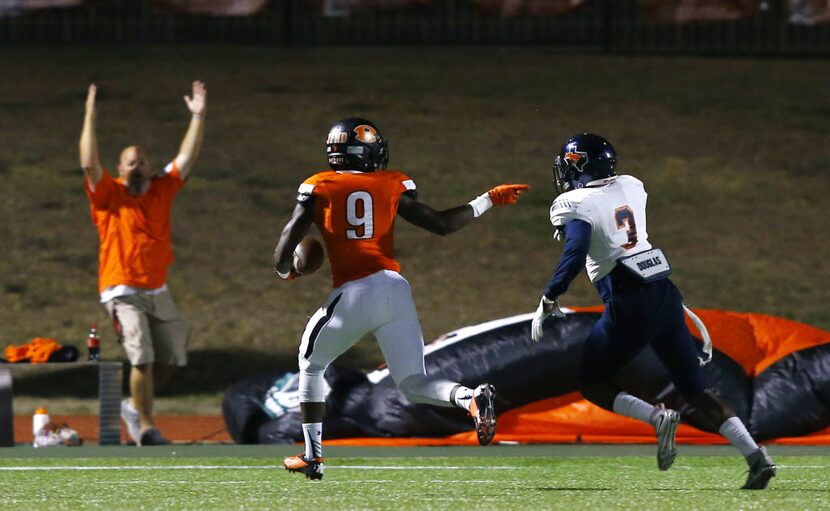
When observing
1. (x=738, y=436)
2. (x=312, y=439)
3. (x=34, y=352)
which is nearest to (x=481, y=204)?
(x=312, y=439)

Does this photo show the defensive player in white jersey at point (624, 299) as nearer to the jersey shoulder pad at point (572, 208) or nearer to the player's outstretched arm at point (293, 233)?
the jersey shoulder pad at point (572, 208)

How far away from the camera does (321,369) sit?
21.1ft

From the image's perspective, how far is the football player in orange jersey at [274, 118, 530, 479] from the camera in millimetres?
6328

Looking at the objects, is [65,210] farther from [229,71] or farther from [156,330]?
[156,330]

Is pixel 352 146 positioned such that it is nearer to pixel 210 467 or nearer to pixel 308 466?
pixel 308 466

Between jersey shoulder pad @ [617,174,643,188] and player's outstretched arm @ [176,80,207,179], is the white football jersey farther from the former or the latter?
player's outstretched arm @ [176,80,207,179]

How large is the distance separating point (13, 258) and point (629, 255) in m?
9.39

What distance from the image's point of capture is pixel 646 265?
6352 millimetres

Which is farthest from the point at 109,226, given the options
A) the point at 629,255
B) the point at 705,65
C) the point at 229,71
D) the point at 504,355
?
the point at 705,65

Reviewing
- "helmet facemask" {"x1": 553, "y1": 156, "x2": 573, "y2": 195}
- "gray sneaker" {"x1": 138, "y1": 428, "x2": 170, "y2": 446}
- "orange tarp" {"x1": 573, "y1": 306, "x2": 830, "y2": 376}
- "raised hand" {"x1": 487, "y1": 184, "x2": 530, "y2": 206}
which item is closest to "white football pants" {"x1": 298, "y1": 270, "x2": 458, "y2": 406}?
"raised hand" {"x1": 487, "y1": 184, "x2": 530, "y2": 206}

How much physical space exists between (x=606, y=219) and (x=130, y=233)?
373 cm

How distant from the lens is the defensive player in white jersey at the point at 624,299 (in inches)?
247

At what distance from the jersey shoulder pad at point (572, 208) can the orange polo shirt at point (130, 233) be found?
3508 millimetres

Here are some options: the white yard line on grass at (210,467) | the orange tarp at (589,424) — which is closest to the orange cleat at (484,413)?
the white yard line on grass at (210,467)
